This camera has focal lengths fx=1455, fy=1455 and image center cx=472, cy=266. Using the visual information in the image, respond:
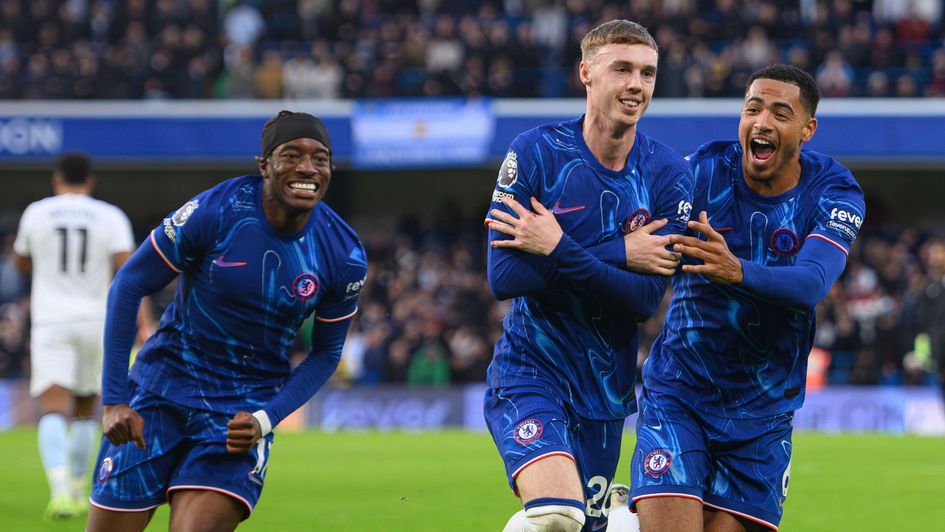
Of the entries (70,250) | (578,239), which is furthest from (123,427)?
(70,250)

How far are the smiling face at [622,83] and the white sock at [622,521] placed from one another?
1.50 m

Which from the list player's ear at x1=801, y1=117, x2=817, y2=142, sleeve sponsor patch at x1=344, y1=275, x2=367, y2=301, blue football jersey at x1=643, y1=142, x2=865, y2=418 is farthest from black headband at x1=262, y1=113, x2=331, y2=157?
player's ear at x1=801, y1=117, x2=817, y2=142

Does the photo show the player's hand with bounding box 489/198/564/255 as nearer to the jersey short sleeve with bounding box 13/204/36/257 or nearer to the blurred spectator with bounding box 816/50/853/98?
the jersey short sleeve with bounding box 13/204/36/257

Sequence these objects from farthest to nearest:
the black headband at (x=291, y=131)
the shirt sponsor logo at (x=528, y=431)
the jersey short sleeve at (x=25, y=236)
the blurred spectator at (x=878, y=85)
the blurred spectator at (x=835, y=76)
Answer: the blurred spectator at (x=878, y=85) < the blurred spectator at (x=835, y=76) < the jersey short sleeve at (x=25, y=236) < the black headband at (x=291, y=131) < the shirt sponsor logo at (x=528, y=431)

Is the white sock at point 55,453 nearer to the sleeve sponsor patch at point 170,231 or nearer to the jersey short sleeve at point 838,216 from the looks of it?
the sleeve sponsor patch at point 170,231

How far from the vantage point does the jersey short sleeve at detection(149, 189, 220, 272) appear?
562 cm

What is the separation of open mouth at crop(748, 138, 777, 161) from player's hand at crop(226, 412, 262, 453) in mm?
2232

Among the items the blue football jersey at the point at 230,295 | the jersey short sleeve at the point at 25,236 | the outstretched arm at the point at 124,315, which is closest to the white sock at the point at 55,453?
the jersey short sleeve at the point at 25,236

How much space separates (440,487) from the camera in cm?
1195

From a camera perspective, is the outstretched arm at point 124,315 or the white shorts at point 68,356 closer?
the outstretched arm at point 124,315

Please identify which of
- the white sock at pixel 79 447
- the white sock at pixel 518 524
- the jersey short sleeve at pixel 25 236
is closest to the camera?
the white sock at pixel 518 524

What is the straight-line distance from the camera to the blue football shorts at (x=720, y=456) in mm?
5645

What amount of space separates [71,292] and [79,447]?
1.05 metres

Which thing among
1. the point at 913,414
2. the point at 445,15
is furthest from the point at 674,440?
the point at 445,15
